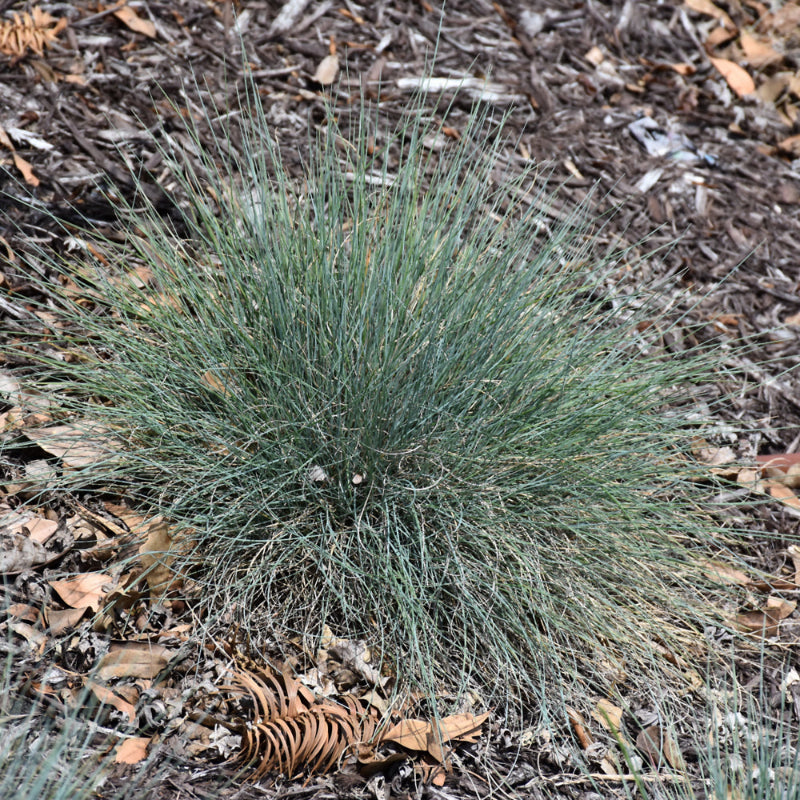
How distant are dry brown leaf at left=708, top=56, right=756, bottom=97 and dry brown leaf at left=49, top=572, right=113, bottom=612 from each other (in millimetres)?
3832

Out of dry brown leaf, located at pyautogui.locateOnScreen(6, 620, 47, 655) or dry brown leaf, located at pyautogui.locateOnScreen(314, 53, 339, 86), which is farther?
dry brown leaf, located at pyautogui.locateOnScreen(314, 53, 339, 86)

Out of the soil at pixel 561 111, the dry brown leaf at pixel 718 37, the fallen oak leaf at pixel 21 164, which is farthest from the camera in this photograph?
the dry brown leaf at pixel 718 37

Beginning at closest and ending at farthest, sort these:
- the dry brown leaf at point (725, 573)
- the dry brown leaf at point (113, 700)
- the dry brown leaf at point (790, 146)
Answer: the dry brown leaf at point (113, 700) < the dry brown leaf at point (725, 573) < the dry brown leaf at point (790, 146)

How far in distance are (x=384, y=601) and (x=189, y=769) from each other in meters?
0.57

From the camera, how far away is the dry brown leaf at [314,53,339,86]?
3.51 meters

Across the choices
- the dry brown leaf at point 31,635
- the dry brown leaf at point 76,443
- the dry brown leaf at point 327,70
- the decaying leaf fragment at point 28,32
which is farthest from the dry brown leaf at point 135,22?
the dry brown leaf at point 31,635

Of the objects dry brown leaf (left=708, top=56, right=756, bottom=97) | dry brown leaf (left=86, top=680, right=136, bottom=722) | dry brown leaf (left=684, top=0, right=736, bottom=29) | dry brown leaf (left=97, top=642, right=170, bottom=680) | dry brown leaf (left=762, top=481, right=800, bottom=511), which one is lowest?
dry brown leaf (left=97, top=642, right=170, bottom=680)

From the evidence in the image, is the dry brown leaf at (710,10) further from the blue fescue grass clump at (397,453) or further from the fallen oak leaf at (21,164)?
the fallen oak leaf at (21,164)

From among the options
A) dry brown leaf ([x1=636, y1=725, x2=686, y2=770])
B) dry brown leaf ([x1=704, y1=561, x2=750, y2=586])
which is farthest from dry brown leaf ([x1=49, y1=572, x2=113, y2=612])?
dry brown leaf ([x1=704, y1=561, x2=750, y2=586])

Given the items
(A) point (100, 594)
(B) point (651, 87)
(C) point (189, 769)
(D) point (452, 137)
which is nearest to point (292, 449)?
(A) point (100, 594)

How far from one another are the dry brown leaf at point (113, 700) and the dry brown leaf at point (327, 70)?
2.61m

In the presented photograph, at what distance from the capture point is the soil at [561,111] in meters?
2.89

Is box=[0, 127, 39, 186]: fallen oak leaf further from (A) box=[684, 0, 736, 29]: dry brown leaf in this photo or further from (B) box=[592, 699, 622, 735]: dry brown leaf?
(A) box=[684, 0, 736, 29]: dry brown leaf

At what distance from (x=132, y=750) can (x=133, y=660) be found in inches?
9.1
